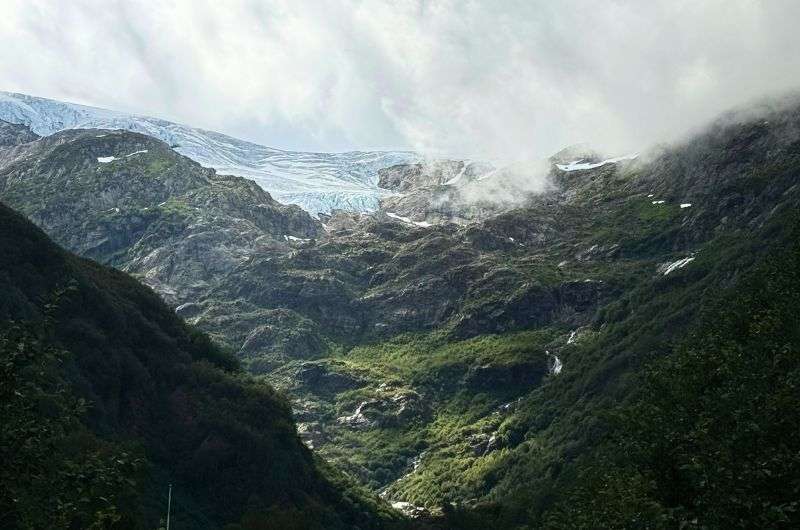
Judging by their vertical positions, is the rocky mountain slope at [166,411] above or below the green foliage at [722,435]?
above

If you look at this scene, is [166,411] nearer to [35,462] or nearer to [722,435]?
[722,435]

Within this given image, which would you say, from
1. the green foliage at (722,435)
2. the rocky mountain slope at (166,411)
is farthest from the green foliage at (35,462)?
the rocky mountain slope at (166,411)

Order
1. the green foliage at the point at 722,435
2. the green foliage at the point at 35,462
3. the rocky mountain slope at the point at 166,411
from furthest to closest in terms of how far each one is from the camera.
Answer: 1. the rocky mountain slope at the point at 166,411
2. the green foliage at the point at 722,435
3. the green foliage at the point at 35,462

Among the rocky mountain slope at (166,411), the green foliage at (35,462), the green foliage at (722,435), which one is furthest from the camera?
the rocky mountain slope at (166,411)

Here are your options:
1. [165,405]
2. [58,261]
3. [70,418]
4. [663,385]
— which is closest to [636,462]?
[663,385]

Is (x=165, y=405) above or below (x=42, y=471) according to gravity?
above

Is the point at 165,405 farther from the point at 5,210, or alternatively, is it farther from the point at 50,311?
the point at 50,311

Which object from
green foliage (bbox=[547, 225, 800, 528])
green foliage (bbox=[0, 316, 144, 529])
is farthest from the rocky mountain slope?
green foliage (bbox=[0, 316, 144, 529])

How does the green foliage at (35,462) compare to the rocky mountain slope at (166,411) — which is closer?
the green foliage at (35,462)

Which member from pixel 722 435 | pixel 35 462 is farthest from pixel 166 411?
pixel 35 462

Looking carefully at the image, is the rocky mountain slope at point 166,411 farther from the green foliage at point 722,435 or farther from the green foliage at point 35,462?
the green foliage at point 35,462

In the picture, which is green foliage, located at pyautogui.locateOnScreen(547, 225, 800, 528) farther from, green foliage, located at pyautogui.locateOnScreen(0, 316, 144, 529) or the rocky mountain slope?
the rocky mountain slope
